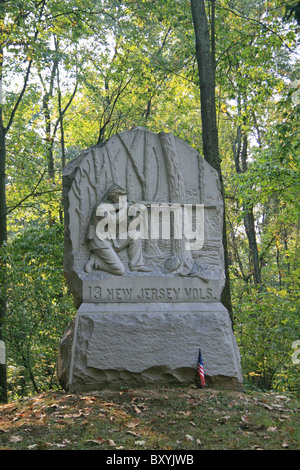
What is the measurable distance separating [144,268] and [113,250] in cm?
52

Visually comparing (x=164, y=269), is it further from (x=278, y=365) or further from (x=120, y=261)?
(x=278, y=365)

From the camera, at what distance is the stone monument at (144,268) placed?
6.72m

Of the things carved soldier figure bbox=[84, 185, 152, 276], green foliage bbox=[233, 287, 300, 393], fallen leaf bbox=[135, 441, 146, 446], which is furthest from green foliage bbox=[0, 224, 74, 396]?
fallen leaf bbox=[135, 441, 146, 446]

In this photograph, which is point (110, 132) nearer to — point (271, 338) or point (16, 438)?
point (271, 338)

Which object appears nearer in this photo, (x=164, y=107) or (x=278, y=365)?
(x=278, y=365)

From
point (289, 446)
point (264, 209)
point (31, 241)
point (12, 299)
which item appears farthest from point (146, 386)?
point (264, 209)

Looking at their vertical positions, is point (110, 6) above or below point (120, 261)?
above

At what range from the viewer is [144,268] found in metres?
7.14

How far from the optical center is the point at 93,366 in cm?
659

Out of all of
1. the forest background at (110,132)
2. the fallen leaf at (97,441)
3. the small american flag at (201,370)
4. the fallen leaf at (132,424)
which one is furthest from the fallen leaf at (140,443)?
the forest background at (110,132)

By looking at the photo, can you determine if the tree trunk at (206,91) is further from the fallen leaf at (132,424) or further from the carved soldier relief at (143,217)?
the fallen leaf at (132,424)

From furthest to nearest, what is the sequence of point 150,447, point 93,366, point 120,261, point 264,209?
point 264,209 < point 120,261 < point 93,366 < point 150,447

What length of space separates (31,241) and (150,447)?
21.6 ft

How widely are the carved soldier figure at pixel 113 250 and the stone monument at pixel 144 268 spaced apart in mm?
15
